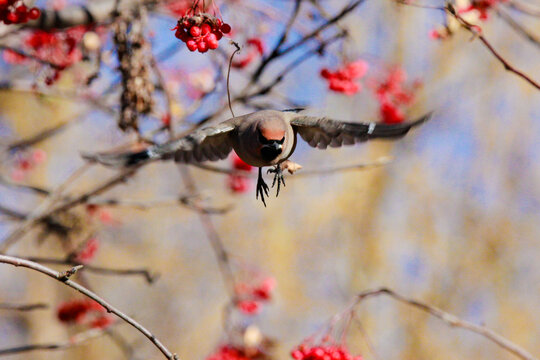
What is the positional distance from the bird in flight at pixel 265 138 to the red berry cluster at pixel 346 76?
81cm

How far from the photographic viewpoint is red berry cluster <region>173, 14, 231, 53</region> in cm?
185

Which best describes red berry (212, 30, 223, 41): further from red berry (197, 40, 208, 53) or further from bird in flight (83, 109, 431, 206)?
bird in flight (83, 109, 431, 206)

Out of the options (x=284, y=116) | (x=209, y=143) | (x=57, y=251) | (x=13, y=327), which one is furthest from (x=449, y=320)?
(x=13, y=327)

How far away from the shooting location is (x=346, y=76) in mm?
3172

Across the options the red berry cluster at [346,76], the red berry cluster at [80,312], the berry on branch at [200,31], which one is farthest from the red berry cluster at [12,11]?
the red berry cluster at [80,312]

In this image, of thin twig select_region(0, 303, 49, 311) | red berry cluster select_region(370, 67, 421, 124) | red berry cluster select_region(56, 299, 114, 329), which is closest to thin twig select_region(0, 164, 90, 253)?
thin twig select_region(0, 303, 49, 311)

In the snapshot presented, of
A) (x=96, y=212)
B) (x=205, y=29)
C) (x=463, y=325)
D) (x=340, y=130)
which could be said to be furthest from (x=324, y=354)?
(x=96, y=212)

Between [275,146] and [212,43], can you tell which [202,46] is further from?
[275,146]

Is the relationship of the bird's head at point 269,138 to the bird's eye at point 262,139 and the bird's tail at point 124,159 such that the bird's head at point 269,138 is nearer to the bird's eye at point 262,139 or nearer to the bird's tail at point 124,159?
the bird's eye at point 262,139

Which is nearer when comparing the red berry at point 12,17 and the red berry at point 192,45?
the red berry at point 192,45

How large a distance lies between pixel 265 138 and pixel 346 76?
129 centimetres

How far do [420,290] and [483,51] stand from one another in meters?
3.66

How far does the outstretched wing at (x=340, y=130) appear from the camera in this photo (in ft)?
6.34

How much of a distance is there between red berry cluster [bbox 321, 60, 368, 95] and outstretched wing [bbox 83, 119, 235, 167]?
0.91 m
